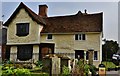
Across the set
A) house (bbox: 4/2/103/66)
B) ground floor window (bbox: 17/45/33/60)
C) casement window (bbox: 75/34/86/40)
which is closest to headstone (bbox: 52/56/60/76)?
house (bbox: 4/2/103/66)

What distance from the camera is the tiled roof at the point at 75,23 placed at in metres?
36.7

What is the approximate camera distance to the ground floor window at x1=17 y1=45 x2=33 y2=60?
3728 centimetres

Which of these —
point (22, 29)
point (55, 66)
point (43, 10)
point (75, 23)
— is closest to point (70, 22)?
point (75, 23)

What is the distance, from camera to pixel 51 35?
3803 cm

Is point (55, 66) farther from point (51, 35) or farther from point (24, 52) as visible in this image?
point (24, 52)

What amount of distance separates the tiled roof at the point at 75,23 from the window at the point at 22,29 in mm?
2314

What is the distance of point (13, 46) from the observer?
38875 millimetres

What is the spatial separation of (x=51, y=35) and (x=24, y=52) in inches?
169

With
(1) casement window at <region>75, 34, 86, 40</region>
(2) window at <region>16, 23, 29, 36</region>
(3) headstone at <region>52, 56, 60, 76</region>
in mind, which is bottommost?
(3) headstone at <region>52, 56, 60, 76</region>

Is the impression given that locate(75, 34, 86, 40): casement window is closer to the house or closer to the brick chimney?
the house

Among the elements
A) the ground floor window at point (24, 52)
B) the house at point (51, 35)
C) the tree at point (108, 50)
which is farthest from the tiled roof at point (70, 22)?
the tree at point (108, 50)

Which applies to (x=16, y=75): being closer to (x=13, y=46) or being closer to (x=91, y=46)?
(x=91, y=46)

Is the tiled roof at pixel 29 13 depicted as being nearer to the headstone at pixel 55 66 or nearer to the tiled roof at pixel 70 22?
the tiled roof at pixel 70 22

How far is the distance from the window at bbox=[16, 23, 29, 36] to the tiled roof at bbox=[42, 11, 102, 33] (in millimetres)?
2314
